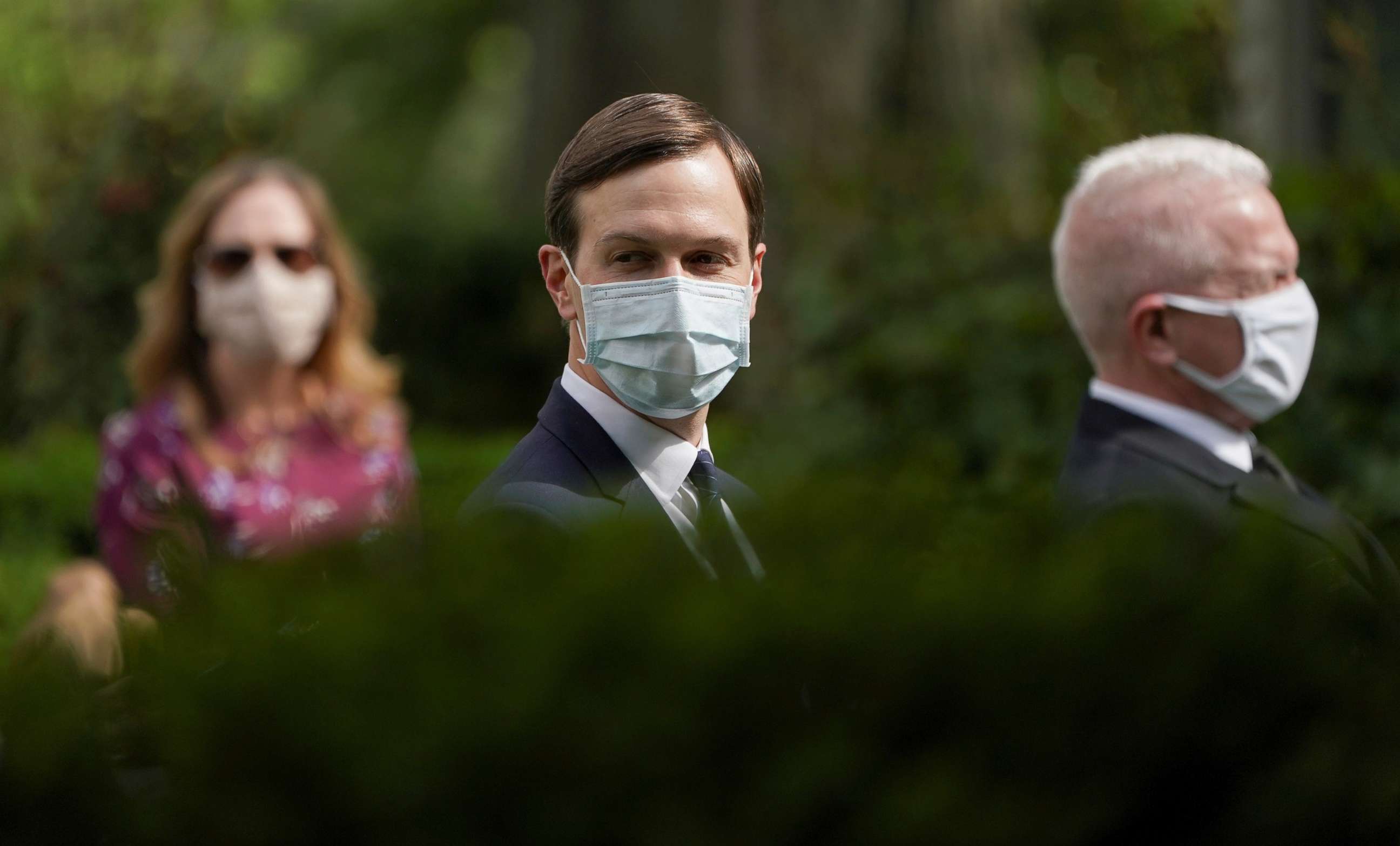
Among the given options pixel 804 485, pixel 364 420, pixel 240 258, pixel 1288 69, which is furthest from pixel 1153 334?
pixel 1288 69

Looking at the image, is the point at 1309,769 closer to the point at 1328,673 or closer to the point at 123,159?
the point at 1328,673

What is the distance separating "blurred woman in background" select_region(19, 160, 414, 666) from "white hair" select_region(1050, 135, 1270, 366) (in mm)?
2146

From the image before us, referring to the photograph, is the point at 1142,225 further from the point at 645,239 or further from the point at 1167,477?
the point at 645,239

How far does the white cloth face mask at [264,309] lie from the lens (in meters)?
4.75

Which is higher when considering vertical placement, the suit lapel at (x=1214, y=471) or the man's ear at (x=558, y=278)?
the man's ear at (x=558, y=278)

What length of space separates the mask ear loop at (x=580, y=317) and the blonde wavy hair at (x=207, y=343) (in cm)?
300

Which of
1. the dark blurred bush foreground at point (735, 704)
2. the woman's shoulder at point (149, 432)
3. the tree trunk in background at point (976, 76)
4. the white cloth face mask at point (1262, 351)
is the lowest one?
the tree trunk in background at point (976, 76)

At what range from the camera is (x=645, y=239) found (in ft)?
5.99

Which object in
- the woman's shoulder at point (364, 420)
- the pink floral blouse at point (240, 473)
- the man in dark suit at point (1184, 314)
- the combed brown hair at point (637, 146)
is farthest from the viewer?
the woman's shoulder at point (364, 420)

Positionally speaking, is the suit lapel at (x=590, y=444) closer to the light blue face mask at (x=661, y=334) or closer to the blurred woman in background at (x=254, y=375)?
the light blue face mask at (x=661, y=334)

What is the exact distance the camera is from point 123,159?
8484mm

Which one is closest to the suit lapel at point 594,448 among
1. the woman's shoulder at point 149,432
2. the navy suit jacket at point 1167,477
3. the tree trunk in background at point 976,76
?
the navy suit jacket at point 1167,477

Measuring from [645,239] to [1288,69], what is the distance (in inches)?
333

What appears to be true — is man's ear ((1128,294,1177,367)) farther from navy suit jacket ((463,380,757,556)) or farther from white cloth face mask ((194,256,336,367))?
white cloth face mask ((194,256,336,367))
